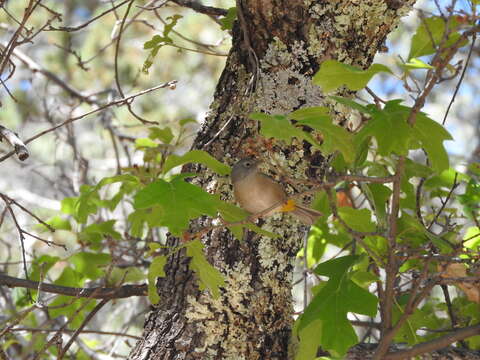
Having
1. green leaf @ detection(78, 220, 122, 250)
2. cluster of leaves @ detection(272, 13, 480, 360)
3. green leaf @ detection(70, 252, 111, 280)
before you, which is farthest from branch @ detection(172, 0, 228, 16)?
green leaf @ detection(70, 252, 111, 280)

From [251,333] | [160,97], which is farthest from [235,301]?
[160,97]

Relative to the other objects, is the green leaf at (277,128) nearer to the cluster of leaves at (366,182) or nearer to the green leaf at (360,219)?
the cluster of leaves at (366,182)

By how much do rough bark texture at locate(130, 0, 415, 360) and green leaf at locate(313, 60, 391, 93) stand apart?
1.34 feet

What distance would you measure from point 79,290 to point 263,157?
2.35 ft

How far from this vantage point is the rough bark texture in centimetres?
167

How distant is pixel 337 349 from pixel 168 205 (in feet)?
1.83

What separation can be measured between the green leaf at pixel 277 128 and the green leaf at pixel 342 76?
188 millimetres

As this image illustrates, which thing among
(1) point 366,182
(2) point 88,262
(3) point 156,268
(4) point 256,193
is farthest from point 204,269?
(2) point 88,262

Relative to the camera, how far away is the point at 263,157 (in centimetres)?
169

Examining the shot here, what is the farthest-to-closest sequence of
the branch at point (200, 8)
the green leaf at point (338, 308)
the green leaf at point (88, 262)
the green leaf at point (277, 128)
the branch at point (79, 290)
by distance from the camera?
1. the green leaf at point (88, 262)
2. the branch at point (200, 8)
3. the branch at point (79, 290)
4. the green leaf at point (338, 308)
5. the green leaf at point (277, 128)

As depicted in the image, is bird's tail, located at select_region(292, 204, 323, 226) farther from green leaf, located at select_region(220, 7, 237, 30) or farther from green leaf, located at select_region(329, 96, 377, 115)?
green leaf, located at select_region(220, 7, 237, 30)

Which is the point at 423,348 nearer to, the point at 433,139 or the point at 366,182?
the point at 366,182

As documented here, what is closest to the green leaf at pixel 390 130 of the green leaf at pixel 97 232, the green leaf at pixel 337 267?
the green leaf at pixel 337 267

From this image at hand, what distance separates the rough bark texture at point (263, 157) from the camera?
5.49 ft
